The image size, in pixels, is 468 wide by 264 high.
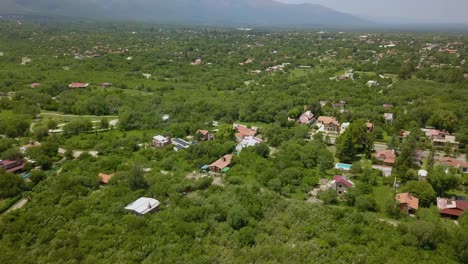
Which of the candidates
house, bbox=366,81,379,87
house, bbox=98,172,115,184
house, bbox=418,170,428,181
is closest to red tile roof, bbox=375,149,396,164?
house, bbox=418,170,428,181

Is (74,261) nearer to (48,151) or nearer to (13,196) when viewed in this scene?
(13,196)

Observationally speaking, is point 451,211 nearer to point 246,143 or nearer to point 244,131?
point 246,143

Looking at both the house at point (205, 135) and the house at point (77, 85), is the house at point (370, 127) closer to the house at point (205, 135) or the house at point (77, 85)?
the house at point (205, 135)

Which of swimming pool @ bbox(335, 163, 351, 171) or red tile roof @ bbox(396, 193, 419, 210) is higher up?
red tile roof @ bbox(396, 193, 419, 210)

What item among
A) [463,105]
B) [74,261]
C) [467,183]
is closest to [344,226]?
[467,183]

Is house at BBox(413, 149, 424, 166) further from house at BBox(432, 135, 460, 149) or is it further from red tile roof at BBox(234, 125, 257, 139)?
red tile roof at BBox(234, 125, 257, 139)

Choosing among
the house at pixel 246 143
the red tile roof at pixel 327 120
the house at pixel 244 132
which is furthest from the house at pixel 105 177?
the red tile roof at pixel 327 120

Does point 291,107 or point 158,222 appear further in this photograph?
point 291,107
